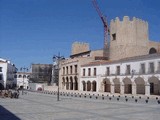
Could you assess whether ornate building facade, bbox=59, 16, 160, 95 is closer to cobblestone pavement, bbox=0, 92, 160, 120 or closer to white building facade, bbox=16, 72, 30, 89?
cobblestone pavement, bbox=0, 92, 160, 120

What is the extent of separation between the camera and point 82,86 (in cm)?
6419

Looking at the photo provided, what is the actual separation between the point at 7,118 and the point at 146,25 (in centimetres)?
5315

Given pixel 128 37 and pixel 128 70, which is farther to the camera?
→ pixel 128 37

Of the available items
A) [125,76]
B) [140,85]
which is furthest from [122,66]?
[140,85]

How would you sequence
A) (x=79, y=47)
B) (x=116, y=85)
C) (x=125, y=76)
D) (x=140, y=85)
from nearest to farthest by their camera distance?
(x=140, y=85)
(x=125, y=76)
(x=116, y=85)
(x=79, y=47)

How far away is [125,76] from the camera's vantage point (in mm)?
47781

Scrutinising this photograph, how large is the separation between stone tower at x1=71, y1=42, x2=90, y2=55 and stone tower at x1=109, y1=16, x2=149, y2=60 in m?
24.7

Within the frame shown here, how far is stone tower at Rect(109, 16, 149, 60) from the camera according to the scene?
198 feet

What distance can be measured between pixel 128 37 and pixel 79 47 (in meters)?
28.4

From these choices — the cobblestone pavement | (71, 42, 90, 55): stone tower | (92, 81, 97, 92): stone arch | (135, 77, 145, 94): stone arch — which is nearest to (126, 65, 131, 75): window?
(135, 77, 145, 94): stone arch

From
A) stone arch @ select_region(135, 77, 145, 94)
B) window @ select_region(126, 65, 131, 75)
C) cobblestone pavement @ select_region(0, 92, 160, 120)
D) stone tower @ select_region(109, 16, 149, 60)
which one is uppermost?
stone tower @ select_region(109, 16, 149, 60)

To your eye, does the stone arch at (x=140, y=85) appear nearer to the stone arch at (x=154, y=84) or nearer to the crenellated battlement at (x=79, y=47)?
the stone arch at (x=154, y=84)

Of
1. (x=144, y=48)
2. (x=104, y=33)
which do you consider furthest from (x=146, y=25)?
(x=104, y=33)

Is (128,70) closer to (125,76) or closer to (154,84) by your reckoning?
(125,76)
